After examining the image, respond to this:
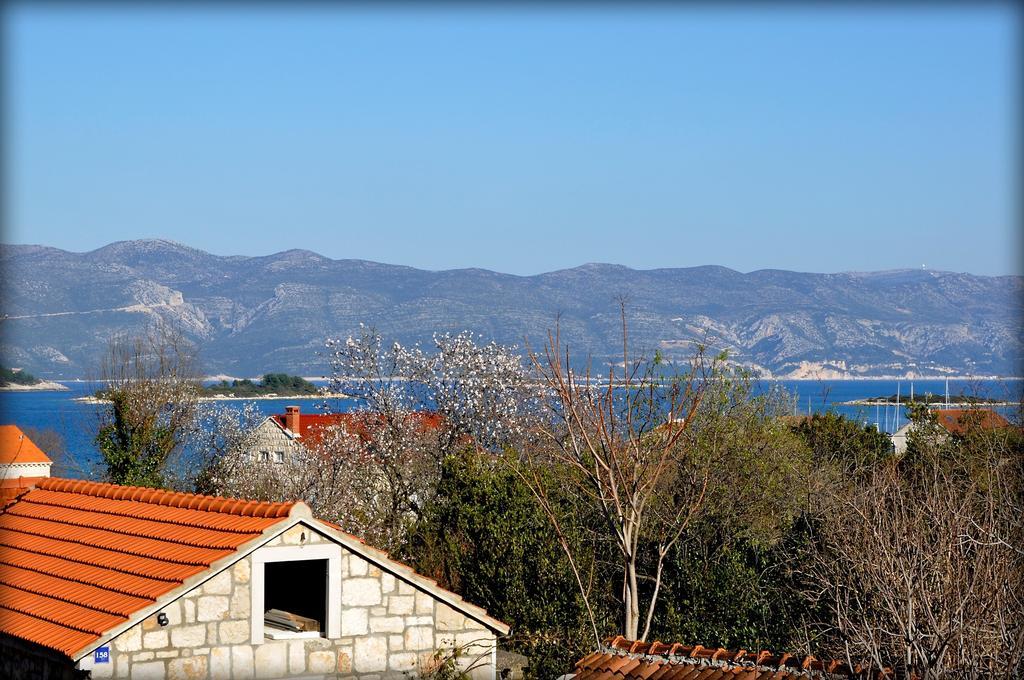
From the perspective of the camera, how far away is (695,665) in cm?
1350

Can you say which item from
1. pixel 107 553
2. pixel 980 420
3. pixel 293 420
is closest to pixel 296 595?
pixel 107 553

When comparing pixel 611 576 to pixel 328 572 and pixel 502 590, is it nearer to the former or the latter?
pixel 502 590

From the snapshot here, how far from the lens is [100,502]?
51.3 ft

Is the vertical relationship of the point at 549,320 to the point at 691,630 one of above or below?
above

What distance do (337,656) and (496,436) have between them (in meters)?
24.7

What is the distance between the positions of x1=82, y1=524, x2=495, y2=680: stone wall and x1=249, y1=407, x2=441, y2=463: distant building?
77.3 feet

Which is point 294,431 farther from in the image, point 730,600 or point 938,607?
point 938,607

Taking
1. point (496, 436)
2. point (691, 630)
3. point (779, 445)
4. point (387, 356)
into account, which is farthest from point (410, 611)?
point (387, 356)

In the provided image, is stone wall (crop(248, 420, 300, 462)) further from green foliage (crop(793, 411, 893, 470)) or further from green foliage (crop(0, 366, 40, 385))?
green foliage (crop(793, 411, 893, 470))

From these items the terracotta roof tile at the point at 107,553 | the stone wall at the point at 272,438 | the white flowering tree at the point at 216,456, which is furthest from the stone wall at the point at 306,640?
the stone wall at the point at 272,438

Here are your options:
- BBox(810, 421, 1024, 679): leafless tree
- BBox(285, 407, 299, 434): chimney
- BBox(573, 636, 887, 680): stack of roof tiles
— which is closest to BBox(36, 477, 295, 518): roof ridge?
BBox(573, 636, 887, 680): stack of roof tiles

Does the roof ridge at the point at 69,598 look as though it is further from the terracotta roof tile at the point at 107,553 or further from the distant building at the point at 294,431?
the distant building at the point at 294,431

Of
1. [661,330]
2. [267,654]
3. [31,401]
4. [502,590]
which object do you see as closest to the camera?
[267,654]

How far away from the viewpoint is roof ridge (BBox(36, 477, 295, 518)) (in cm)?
1339
